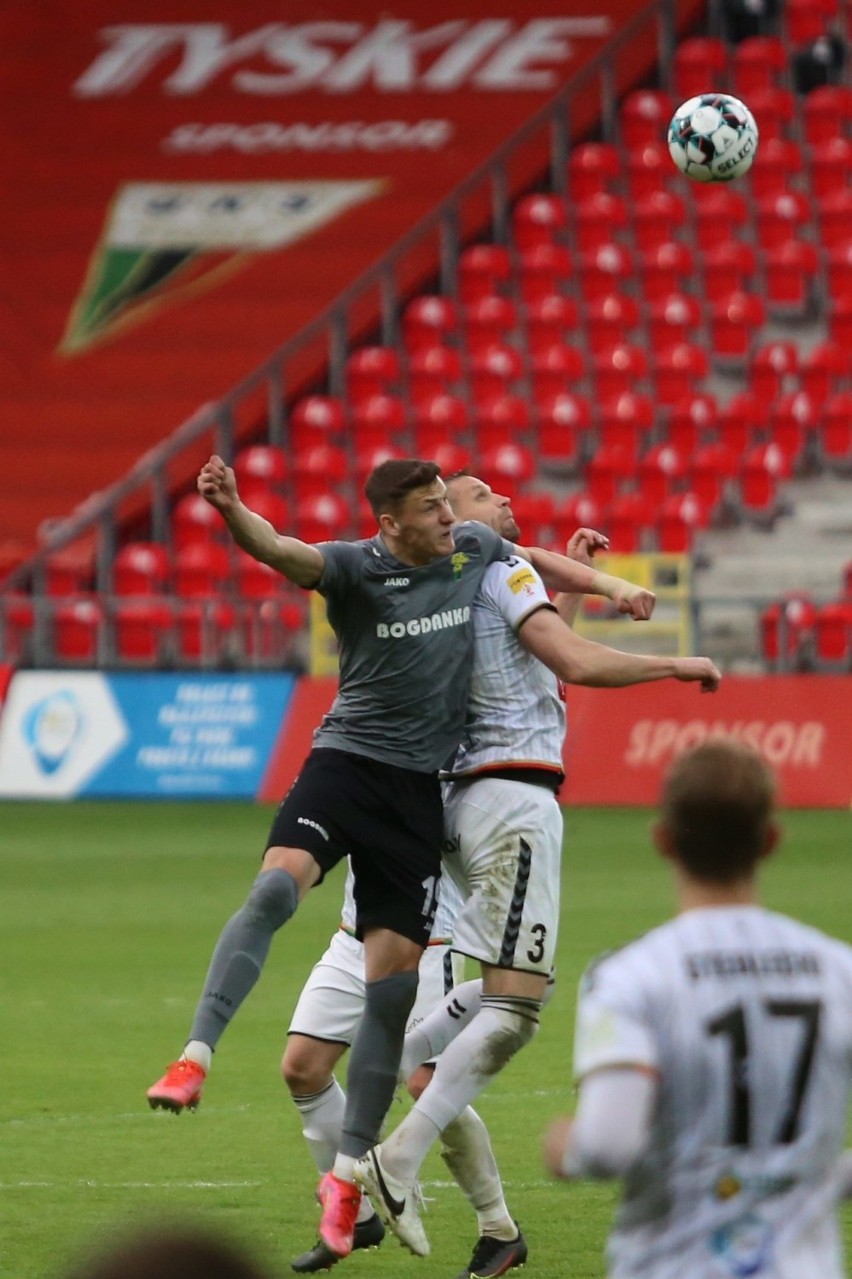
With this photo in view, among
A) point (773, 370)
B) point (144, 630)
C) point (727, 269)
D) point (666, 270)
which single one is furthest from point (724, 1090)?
point (666, 270)

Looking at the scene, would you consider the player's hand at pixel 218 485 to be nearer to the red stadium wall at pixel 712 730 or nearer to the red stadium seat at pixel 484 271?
the red stadium wall at pixel 712 730

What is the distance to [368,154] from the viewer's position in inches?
1105

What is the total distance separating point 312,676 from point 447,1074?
1407cm

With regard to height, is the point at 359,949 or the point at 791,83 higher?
the point at 791,83

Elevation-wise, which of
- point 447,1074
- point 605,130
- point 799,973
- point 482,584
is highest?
point 605,130

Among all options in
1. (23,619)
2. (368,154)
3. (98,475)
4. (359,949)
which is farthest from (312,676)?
(359,949)

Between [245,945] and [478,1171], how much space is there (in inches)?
37.0

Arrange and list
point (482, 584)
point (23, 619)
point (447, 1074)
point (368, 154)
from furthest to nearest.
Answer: point (368, 154)
point (23, 619)
point (482, 584)
point (447, 1074)

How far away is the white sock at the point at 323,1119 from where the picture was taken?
6355mm

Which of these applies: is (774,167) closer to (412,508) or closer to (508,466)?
(508,466)

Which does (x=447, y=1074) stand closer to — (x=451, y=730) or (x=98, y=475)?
(x=451, y=730)

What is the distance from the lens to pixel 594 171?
84.7ft

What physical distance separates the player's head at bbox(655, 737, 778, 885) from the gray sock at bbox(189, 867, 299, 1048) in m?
2.75

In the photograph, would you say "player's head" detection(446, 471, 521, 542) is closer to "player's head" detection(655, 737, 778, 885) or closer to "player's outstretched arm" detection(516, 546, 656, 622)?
"player's outstretched arm" detection(516, 546, 656, 622)
